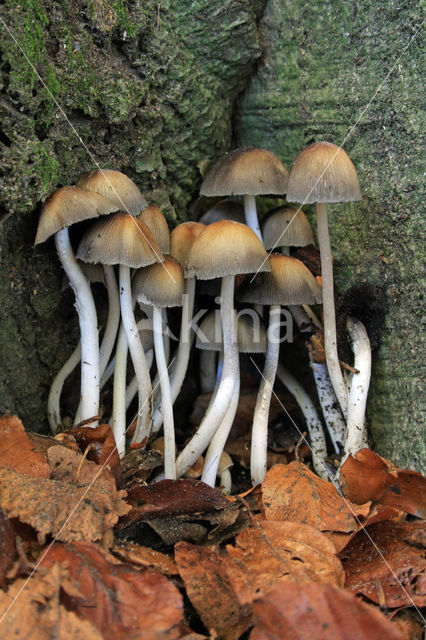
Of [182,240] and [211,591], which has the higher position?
[182,240]

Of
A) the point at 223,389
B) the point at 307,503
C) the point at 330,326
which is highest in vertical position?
the point at 330,326

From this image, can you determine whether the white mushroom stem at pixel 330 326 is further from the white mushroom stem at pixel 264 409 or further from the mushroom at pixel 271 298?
the white mushroom stem at pixel 264 409

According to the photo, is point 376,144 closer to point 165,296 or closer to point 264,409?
point 165,296

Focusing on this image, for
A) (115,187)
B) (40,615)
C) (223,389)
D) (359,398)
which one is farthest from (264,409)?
(40,615)

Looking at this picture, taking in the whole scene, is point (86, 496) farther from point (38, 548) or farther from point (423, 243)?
point (423, 243)

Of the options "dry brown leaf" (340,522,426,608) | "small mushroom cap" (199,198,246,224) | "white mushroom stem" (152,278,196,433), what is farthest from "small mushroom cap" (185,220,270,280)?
"dry brown leaf" (340,522,426,608)

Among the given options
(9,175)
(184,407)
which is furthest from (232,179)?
(184,407)
